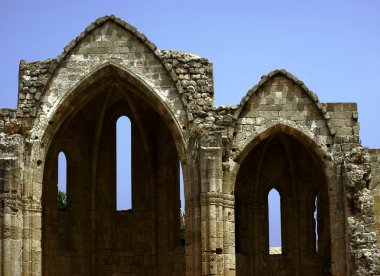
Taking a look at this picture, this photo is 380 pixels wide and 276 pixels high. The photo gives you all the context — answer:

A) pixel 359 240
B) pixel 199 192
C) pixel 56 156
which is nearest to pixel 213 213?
pixel 199 192

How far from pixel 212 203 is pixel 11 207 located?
510cm

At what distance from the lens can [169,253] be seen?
31.8 metres

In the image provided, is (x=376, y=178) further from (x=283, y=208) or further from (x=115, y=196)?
(x=115, y=196)

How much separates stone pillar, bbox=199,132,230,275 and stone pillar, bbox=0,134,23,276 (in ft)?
15.3

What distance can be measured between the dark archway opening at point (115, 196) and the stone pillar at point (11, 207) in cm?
347

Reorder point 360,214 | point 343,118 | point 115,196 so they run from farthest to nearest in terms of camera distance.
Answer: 1. point 115,196
2. point 343,118
3. point 360,214

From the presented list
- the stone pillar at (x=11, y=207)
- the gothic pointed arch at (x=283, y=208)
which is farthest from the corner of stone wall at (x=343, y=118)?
the stone pillar at (x=11, y=207)

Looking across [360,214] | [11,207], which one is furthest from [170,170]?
[360,214]

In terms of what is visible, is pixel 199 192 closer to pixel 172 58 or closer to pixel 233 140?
pixel 233 140

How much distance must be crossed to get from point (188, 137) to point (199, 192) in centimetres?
151

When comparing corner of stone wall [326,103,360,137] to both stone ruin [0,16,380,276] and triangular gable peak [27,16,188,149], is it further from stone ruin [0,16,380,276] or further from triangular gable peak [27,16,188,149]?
triangular gable peak [27,16,188,149]

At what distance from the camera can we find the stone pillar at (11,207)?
27.3 m

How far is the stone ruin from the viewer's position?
28094mm

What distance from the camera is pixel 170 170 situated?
106ft
